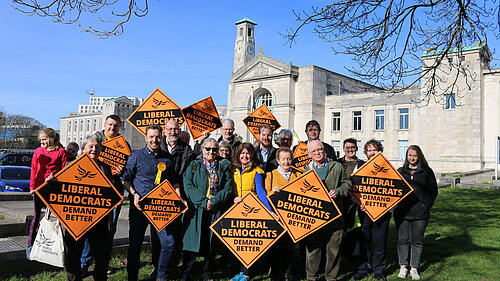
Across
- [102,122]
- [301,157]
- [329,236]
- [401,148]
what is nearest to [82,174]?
[329,236]

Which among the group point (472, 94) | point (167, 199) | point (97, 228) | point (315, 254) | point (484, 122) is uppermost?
point (472, 94)

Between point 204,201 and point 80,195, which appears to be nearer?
point 80,195

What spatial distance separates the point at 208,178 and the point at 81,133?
103 m

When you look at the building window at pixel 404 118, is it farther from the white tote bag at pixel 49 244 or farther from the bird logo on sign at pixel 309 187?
the white tote bag at pixel 49 244

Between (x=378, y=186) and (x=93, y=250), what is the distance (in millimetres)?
4315

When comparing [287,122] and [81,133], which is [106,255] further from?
[81,133]

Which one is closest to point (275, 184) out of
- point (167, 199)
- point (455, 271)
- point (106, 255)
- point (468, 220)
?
point (167, 199)

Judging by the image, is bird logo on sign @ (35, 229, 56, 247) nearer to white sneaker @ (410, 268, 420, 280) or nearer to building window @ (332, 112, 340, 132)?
white sneaker @ (410, 268, 420, 280)

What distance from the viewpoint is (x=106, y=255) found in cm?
530

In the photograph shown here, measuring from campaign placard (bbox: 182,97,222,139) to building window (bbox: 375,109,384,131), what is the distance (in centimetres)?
4339

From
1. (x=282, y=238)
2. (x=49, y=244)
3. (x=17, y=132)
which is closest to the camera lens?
(x=49, y=244)

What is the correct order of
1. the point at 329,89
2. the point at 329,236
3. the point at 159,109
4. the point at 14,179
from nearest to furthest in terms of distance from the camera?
1. the point at 329,236
2. the point at 159,109
3. the point at 14,179
4. the point at 329,89

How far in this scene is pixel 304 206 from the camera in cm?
562

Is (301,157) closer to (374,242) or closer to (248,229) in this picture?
(374,242)
